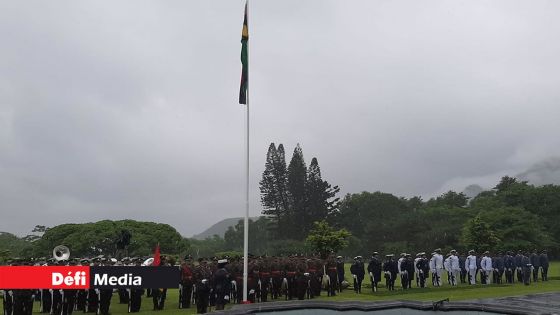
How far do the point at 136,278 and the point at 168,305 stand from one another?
15.1ft

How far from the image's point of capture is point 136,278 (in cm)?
1446

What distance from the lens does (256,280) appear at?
17500 mm

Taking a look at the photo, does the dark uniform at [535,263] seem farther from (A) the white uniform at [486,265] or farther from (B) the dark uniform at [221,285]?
(B) the dark uniform at [221,285]

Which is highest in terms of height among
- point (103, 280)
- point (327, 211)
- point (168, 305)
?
point (327, 211)

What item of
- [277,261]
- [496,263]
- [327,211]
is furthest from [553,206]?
[277,261]

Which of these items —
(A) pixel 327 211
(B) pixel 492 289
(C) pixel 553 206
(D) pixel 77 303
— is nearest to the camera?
(D) pixel 77 303

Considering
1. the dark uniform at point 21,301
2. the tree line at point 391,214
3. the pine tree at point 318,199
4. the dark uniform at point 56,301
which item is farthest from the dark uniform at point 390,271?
the pine tree at point 318,199

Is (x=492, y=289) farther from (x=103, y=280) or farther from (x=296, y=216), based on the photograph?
(x=296, y=216)

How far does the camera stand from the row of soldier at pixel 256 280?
15.7m

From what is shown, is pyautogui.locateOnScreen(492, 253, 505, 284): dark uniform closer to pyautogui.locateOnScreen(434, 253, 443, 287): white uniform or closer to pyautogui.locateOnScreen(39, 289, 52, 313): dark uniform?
pyautogui.locateOnScreen(434, 253, 443, 287): white uniform

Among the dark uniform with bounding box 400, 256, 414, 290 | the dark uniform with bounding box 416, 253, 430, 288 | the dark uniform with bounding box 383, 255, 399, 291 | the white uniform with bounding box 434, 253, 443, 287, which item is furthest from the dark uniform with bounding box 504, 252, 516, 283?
the dark uniform with bounding box 383, 255, 399, 291

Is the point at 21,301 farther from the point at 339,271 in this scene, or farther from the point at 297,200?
the point at 297,200

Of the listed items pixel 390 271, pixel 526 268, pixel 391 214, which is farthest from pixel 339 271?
pixel 391 214

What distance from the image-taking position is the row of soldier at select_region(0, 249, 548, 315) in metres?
15.7
